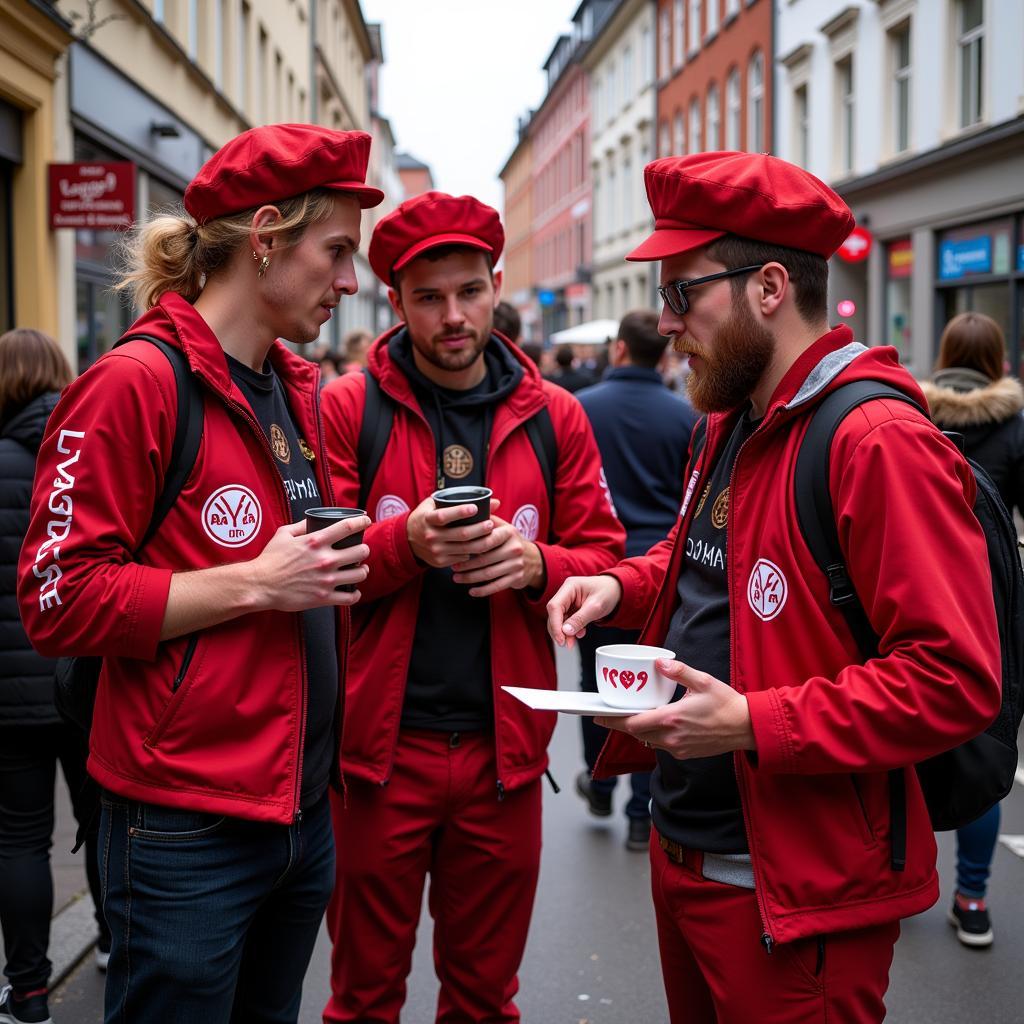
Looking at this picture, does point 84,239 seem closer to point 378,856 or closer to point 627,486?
point 627,486

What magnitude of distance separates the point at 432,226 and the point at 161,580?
138cm

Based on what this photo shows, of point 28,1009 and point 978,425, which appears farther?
point 978,425

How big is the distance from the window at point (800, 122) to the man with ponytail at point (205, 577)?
75.4 ft

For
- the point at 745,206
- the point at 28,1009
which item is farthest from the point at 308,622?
the point at 28,1009

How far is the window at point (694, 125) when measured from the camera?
33125 millimetres

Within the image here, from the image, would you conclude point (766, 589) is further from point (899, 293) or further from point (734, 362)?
point (899, 293)

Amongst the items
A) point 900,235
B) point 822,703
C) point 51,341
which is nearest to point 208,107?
point 900,235

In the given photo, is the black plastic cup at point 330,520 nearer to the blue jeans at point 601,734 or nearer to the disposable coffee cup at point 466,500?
the disposable coffee cup at point 466,500

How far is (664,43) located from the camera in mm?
37062

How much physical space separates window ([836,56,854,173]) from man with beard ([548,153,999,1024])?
20.4m

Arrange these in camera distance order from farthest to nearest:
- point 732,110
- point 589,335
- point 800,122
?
point 732,110
point 589,335
point 800,122

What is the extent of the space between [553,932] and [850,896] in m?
2.76

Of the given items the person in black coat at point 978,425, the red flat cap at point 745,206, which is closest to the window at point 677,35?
the person in black coat at point 978,425

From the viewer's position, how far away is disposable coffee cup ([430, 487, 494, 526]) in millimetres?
2611
